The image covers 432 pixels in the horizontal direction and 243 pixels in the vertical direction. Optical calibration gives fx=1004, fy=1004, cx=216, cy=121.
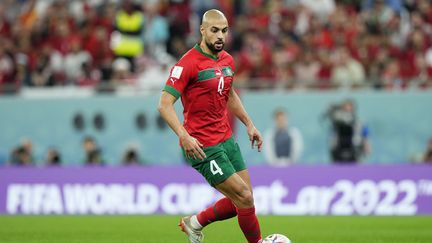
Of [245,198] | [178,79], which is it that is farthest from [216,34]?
[245,198]

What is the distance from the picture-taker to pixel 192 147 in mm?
10234

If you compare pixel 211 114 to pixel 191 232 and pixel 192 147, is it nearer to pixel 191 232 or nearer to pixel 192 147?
pixel 192 147

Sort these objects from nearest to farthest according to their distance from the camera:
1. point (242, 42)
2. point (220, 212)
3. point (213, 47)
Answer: point (213, 47) → point (220, 212) → point (242, 42)

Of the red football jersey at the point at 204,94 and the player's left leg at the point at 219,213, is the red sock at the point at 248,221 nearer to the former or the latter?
the player's left leg at the point at 219,213

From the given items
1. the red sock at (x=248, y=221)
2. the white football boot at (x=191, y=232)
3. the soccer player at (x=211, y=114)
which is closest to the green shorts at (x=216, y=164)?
the soccer player at (x=211, y=114)

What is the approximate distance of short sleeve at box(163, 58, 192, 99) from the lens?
10531 millimetres

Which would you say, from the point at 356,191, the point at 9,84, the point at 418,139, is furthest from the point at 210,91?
the point at 9,84

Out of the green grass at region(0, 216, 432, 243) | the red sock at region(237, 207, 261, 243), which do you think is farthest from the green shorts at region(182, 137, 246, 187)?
the green grass at region(0, 216, 432, 243)

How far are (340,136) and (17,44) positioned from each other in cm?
922

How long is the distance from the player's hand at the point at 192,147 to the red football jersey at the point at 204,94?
453mm

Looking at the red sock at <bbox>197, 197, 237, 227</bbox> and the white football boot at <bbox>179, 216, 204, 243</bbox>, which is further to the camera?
the white football boot at <bbox>179, 216, 204, 243</bbox>

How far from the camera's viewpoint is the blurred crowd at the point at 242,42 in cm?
2303

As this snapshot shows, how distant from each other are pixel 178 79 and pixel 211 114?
58 cm

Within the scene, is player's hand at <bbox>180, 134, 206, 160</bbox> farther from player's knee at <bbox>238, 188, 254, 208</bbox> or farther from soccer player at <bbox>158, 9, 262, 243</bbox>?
player's knee at <bbox>238, 188, 254, 208</bbox>
